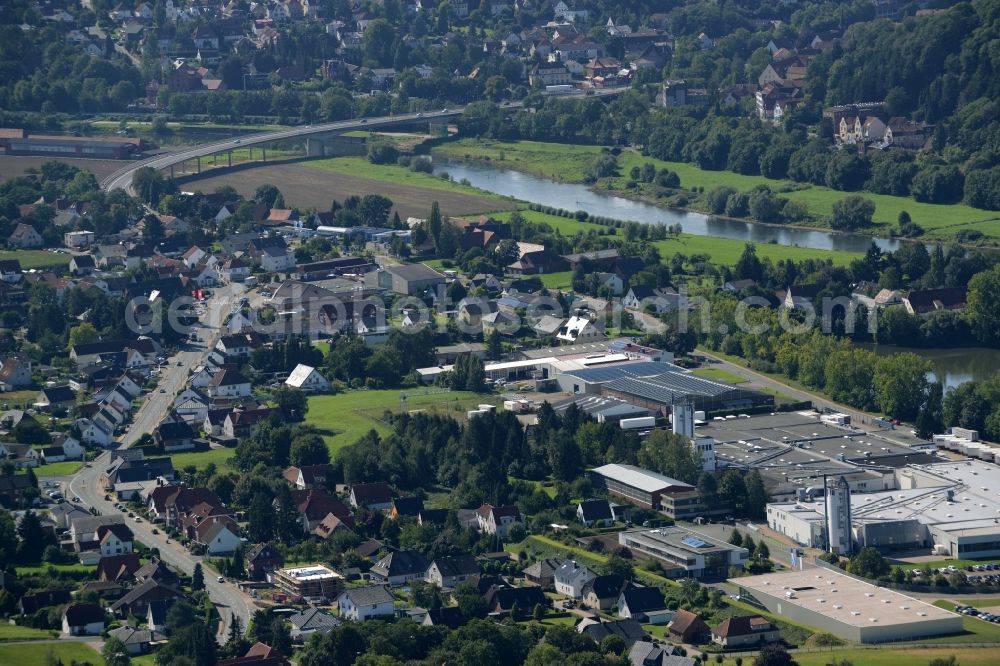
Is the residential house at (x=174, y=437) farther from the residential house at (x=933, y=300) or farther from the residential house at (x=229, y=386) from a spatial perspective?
the residential house at (x=933, y=300)

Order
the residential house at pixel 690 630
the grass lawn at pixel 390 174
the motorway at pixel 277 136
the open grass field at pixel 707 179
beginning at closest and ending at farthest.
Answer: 1. the residential house at pixel 690 630
2. the open grass field at pixel 707 179
3. the grass lawn at pixel 390 174
4. the motorway at pixel 277 136

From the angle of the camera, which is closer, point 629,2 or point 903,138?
point 903,138

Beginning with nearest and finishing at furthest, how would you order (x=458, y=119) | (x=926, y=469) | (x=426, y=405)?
(x=926, y=469), (x=426, y=405), (x=458, y=119)

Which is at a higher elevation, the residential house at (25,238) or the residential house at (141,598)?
the residential house at (25,238)

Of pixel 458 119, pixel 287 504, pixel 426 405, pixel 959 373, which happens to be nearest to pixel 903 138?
pixel 458 119

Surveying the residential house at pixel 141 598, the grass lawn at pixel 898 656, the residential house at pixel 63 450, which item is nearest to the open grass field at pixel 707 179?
the residential house at pixel 63 450

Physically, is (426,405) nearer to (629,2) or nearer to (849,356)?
(849,356)

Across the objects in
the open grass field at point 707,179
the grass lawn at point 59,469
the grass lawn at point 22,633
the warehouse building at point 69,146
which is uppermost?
the warehouse building at point 69,146
